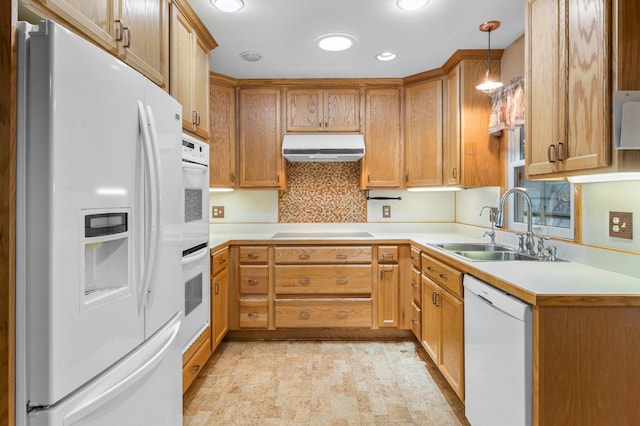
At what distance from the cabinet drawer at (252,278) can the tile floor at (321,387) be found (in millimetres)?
460

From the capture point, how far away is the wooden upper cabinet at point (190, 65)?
6.63 ft

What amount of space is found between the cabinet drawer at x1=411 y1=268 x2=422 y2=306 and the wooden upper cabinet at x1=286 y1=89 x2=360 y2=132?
4.55ft

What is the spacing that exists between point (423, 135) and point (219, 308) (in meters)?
2.23

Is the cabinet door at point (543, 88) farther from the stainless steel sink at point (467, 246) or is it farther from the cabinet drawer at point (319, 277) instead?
the cabinet drawer at point (319, 277)

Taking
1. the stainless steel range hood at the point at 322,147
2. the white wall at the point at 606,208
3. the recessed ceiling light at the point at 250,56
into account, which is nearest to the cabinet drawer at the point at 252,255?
the stainless steel range hood at the point at 322,147

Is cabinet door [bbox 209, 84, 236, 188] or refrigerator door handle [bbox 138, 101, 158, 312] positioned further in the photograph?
cabinet door [bbox 209, 84, 236, 188]

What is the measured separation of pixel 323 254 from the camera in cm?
307

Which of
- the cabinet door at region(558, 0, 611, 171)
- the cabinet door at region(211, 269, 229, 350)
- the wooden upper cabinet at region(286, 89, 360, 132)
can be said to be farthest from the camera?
the wooden upper cabinet at region(286, 89, 360, 132)

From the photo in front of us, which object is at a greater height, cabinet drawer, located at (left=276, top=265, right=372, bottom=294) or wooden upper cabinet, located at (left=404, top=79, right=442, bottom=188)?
wooden upper cabinet, located at (left=404, top=79, right=442, bottom=188)

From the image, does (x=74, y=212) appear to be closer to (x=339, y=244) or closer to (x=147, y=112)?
(x=147, y=112)

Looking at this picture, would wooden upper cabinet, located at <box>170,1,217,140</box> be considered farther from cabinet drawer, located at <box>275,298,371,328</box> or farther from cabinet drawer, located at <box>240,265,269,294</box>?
cabinet drawer, located at <box>275,298,371,328</box>

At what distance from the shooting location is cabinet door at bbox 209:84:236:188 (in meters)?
3.23

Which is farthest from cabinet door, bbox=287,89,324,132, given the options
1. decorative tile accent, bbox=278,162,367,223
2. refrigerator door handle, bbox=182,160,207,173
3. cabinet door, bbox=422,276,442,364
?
cabinet door, bbox=422,276,442,364

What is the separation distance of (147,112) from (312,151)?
6.67 ft
